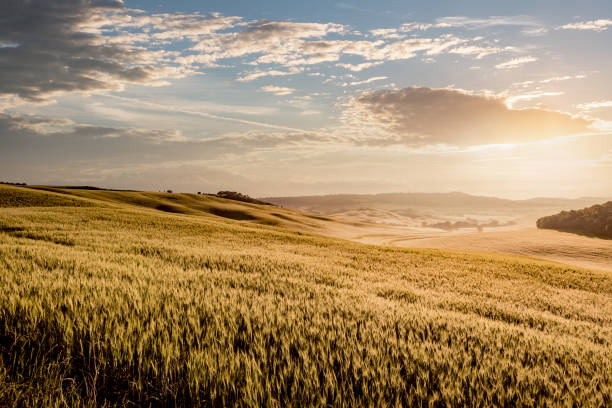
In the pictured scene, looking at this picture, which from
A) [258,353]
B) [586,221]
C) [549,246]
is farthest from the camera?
[586,221]

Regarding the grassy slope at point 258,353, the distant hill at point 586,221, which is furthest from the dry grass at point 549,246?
the grassy slope at point 258,353

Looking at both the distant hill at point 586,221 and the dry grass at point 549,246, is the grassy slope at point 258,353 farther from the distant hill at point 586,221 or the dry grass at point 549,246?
the distant hill at point 586,221

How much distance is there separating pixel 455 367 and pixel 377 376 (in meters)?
0.79

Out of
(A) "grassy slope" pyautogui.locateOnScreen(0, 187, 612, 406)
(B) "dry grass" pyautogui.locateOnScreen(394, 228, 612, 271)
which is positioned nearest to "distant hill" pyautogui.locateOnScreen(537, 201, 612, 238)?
(B) "dry grass" pyautogui.locateOnScreen(394, 228, 612, 271)

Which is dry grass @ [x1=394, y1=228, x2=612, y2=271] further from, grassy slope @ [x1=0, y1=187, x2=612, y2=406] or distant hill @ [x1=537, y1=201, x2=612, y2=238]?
grassy slope @ [x1=0, y1=187, x2=612, y2=406]

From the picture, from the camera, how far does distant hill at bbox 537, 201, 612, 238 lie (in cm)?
7538

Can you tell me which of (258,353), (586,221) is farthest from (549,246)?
(258,353)

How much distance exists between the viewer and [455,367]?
113 inches

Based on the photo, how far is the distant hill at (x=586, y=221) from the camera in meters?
75.4

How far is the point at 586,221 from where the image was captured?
79.4 metres

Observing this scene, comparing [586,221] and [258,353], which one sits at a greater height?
[586,221]

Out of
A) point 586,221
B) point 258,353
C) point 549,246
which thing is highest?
point 586,221

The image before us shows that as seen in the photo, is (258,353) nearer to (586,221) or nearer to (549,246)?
(549,246)

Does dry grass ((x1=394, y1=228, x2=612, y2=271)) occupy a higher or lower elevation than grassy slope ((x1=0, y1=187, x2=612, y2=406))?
lower
